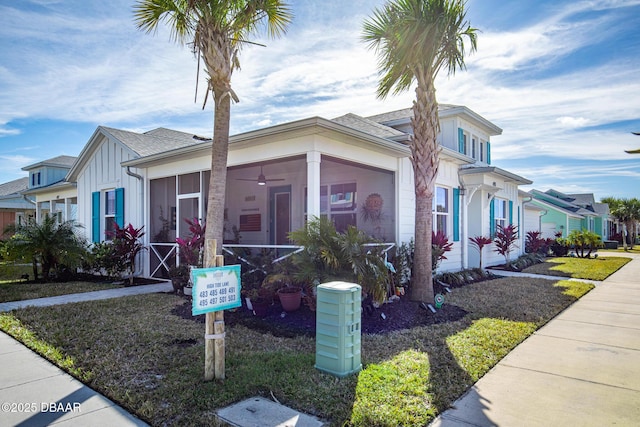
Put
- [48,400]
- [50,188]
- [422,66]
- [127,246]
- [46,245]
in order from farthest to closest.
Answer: [50,188], [127,246], [46,245], [422,66], [48,400]

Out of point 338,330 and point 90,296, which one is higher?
point 338,330

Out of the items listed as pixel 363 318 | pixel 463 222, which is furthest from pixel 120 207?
pixel 463 222

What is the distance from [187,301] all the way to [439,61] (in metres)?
6.45

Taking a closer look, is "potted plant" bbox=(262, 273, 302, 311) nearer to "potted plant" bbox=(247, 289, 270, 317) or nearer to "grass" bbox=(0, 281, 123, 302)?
"potted plant" bbox=(247, 289, 270, 317)

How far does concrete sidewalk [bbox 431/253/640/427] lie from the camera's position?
3.02m

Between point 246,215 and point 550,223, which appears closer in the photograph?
point 246,215

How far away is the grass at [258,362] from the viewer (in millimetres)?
3105

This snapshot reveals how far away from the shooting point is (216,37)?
625cm

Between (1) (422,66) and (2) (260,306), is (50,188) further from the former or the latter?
(1) (422,66)

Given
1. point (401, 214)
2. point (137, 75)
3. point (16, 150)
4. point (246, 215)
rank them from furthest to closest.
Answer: point (16, 150) < point (246, 215) < point (137, 75) < point (401, 214)

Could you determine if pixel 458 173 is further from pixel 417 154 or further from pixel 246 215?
pixel 246 215

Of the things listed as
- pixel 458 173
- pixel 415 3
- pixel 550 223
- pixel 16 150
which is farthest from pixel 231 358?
pixel 550 223

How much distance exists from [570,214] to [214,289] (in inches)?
1235

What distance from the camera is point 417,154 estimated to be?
7.32 m
